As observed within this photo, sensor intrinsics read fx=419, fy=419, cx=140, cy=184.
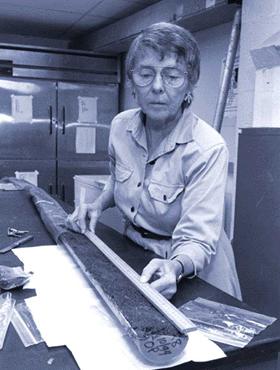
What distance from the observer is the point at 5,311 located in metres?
0.86

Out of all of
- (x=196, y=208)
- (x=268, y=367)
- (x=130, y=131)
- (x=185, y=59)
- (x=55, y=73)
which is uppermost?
(x=55, y=73)

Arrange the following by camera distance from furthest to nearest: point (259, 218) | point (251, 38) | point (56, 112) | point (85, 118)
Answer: point (85, 118), point (56, 112), point (251, 38), point (259, 218)

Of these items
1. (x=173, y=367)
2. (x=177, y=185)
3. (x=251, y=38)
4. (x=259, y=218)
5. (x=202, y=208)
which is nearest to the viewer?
(x=173, y=367)

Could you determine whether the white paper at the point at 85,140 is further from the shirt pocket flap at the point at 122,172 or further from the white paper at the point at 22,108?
the shirt pocket flap at the point at 122,172

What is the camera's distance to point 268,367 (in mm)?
761

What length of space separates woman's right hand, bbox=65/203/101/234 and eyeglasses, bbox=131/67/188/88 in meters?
0.48

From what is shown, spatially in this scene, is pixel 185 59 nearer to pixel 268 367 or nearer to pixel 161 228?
pixel 161 228

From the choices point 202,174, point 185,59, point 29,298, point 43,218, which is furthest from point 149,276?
point 43,218

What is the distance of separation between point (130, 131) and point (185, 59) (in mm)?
354

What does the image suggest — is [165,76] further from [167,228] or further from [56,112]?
[56,112]

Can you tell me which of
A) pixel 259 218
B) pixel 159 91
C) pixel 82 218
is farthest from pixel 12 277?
pixel 259 218

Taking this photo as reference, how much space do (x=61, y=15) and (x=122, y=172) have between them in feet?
8.61

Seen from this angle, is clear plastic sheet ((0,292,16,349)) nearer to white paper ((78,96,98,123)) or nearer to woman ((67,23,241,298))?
woman ((67,23,241,298))

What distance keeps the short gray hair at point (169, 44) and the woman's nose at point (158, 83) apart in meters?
0.06
